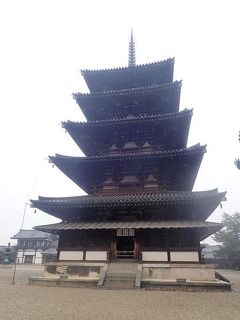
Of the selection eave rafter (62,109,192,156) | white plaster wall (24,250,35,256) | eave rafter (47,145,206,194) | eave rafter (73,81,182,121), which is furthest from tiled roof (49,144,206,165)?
white plaster wall (24,250,35,256)

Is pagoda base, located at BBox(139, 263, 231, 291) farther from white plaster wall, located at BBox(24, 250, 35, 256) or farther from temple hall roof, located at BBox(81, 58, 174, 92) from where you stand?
white plaster wall, located at BBox(24, 250, 35, 256)

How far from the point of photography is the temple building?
51.3 feet

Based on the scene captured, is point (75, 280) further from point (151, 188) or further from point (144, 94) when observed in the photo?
point (144, 94)

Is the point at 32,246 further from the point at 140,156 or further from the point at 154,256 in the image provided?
the point at 154,256

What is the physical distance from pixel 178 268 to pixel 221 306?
553 cm

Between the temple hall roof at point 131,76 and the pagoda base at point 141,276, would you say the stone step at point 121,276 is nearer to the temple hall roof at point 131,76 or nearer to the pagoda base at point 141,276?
the pagoda base at point 141,276

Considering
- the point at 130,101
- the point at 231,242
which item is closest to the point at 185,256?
the point at 130,101

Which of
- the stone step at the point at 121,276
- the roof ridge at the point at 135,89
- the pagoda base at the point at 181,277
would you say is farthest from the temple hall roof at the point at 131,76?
the stone step at the point at 121,276

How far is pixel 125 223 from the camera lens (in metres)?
16.1

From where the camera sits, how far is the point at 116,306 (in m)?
9.17

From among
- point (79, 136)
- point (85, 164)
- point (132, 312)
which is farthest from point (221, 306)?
point (79, 136)

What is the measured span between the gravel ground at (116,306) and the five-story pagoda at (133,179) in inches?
169

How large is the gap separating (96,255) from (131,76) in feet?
45.6

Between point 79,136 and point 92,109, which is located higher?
point 92,109
